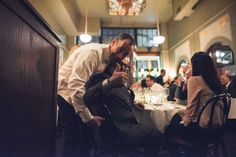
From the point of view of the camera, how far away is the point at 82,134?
1.42 m

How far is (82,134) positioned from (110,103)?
0.98ft

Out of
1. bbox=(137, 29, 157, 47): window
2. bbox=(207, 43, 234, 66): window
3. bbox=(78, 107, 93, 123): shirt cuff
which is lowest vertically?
bbox=(78, 107, 93, 123): shirt cuff

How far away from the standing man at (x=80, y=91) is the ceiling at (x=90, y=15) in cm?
425

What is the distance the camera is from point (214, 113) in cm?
168

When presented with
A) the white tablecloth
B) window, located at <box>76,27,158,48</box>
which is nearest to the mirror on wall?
window, located at <box>76,27,158,48</box>

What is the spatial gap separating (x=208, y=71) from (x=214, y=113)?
381mm

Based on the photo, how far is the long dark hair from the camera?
5.88 ft

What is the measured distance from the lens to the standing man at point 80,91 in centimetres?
129

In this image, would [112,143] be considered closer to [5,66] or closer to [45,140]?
[45,140]

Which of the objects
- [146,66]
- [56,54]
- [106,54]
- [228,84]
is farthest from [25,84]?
[146,66]

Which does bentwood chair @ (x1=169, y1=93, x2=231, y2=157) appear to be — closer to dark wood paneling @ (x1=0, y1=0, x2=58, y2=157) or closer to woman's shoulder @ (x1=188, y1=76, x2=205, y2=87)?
woman's shoulder @ (x1=188, y1=76, x2=205, y2=87)

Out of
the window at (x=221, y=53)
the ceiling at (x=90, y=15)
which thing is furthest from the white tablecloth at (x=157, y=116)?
the ceiling at (x=90, y=15)

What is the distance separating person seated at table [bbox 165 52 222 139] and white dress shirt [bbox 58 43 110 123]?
0.85 metres

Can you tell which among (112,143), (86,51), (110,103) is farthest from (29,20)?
(112,143)
